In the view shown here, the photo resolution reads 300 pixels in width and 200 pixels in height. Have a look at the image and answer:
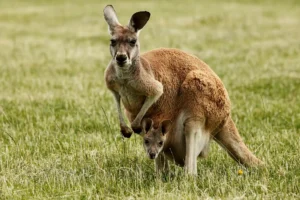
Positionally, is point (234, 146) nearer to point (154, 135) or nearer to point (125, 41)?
point (154, 135)

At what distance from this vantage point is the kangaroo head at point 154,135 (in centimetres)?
497

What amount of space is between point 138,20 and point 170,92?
2.14ft

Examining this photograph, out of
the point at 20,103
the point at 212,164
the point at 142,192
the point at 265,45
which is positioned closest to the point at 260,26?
the point at 265,45

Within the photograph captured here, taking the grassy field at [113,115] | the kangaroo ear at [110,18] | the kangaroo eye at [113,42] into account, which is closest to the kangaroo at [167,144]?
the grassy field at [113,115]

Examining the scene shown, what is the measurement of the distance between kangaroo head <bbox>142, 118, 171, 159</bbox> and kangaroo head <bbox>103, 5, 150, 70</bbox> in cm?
48

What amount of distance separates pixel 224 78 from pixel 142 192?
6.15 meters

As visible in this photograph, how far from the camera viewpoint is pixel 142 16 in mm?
4922

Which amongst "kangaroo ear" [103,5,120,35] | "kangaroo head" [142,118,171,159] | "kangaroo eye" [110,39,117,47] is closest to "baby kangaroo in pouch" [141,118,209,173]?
"kangaroo head" [142,118,171,159]

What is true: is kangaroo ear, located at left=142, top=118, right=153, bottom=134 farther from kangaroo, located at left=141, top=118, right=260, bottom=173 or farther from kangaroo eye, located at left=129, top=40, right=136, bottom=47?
kangaroo eye, located at left=129, top=40, right=136, bottom=47

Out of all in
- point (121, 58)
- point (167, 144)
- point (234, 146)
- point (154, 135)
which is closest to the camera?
point (121, 58)

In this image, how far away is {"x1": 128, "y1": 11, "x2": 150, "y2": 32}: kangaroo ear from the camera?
4910 millimetres

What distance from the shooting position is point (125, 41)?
4.85 metres

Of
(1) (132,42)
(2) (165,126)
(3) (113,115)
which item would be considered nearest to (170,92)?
(2) (165,126)

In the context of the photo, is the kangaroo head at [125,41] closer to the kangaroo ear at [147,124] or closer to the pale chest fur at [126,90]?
the pale chest fur at [126,90]
